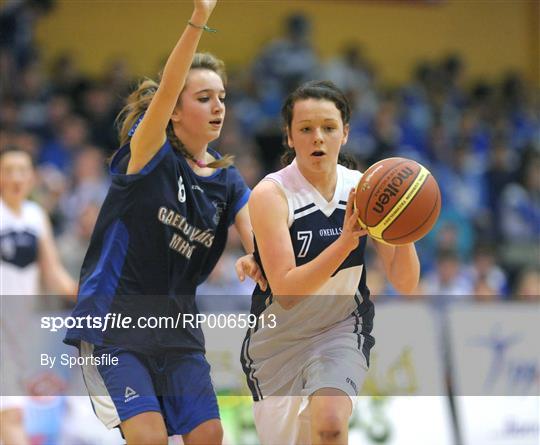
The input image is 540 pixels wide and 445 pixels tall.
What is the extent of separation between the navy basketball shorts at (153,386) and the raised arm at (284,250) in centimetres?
56

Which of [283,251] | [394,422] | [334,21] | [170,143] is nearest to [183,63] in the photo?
[170,143]

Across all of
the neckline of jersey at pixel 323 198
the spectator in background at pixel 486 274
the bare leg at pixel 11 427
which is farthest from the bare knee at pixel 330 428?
the spectator in background at pixel 486 274

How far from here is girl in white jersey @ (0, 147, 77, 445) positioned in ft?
22.4

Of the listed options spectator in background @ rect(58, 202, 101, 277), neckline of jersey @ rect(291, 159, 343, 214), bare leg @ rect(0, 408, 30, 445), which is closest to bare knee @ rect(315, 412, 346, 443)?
neckline of jersey @ rect(291, 159, 343, 214)

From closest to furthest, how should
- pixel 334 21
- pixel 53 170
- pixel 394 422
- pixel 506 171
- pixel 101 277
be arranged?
pixel 101 277 → pixel 394 422 → pixel 53 170 → pixel 506 171 → pixel 334 21

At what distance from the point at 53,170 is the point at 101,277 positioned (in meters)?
5.89

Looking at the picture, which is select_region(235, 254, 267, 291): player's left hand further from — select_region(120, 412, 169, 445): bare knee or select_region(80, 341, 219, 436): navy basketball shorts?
select_region(120, 412, 169, 445): bare knee

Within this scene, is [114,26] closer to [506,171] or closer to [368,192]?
[506,171]

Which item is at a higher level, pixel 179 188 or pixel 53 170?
pixel 53 170

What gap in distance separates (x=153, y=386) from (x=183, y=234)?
728mm

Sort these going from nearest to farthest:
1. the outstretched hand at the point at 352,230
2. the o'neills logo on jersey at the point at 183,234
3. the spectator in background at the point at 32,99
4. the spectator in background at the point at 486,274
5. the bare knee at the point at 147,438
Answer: the outstretched hand at the point at 352,230
the bare knee at the point at 147,438
the o'neills logo on jersey at the point at 183,234
the spectator in background at the point at 486,274
the spectator in background at the point at 32,99

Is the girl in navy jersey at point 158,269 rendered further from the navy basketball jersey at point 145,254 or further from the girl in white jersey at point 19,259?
the girl in white jersey at point 19,259

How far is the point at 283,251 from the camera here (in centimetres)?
446

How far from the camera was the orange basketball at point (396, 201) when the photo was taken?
4.32 metres
